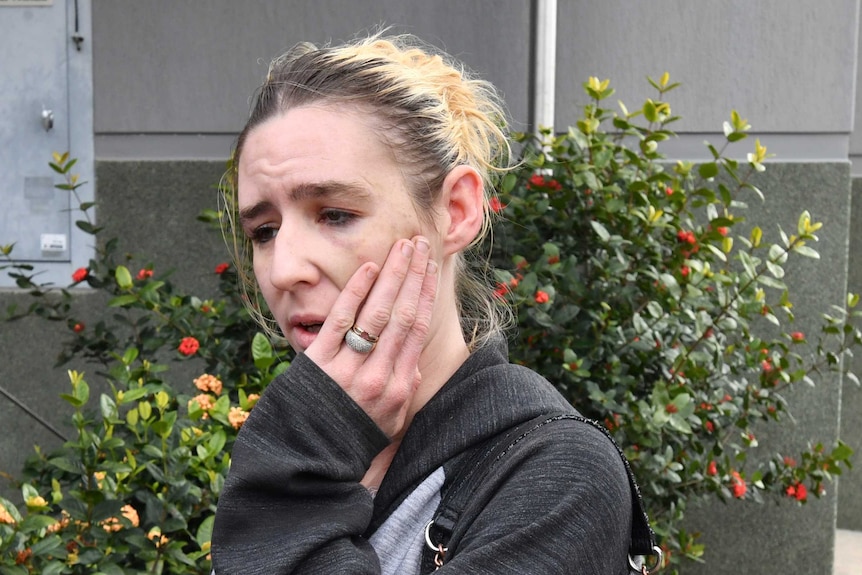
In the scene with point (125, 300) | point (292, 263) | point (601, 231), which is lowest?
point (125, 300)

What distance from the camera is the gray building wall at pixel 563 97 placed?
4102 millimetres

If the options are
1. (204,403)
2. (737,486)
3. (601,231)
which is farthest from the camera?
(737,486)

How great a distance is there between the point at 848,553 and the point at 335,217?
4351 mm

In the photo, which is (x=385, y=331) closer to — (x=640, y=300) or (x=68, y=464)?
(x=68, y=464)

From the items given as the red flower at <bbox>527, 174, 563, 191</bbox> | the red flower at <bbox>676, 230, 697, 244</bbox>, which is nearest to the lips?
the red flower at <bbox>527, 174, 563, 191</bbox>

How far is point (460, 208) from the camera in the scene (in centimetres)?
155

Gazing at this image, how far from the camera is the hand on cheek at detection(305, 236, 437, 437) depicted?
52.4 inches

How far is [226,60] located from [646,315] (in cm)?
212

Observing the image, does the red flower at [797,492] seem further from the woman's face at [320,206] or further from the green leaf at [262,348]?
the woman's face at [320,206]

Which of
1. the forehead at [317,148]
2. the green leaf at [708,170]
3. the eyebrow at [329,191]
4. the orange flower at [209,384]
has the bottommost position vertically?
the orange flower at [209,384]

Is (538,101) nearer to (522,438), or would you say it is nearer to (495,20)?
(495,20)

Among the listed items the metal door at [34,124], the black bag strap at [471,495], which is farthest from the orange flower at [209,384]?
the metal door at [34,124]

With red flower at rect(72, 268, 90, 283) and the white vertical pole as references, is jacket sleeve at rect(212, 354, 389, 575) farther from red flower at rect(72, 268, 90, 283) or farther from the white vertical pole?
the white vertical pole

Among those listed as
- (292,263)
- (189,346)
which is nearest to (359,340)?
(292,263)
